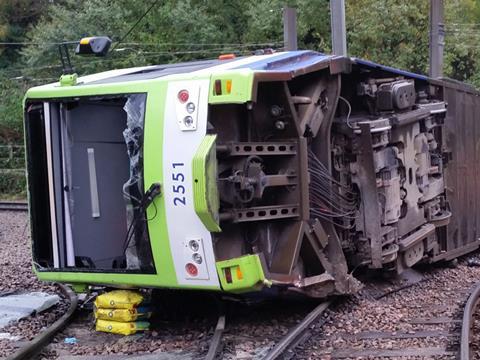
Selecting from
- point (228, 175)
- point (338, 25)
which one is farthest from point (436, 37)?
point (228, 175)

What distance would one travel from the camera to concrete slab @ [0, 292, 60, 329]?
7.77m

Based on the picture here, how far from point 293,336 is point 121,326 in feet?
5.70

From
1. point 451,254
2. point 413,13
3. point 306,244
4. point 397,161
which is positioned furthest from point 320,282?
point 413,13

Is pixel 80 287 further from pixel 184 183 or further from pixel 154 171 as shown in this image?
pixel 184 183

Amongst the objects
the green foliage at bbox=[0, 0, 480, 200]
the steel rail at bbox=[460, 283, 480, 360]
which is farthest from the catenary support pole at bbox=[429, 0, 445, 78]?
the steel rail at bbox=[460, 283, 480, 360]

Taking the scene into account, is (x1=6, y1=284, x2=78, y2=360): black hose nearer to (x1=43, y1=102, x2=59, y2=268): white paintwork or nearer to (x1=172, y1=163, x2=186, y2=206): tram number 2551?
(x1=43, y1=102, x2=59, y2=268): white paintwork

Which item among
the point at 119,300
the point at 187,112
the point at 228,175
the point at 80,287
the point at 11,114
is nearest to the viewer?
the point at 187,112

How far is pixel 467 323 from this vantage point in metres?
6.67

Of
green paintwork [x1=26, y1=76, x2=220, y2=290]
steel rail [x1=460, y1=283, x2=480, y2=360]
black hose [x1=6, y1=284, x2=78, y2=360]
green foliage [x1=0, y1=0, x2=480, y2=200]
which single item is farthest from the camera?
green foliage [x1=0, y1=0, x2=480, y2=200]

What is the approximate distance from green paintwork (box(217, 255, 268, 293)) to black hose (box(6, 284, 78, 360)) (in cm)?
169

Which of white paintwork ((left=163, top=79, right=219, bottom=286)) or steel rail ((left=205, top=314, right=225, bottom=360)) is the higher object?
white paintwork ((left=163, top=79, right=219, bottom=286))

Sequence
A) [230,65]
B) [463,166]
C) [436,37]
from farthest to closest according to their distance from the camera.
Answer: [436,37] < [463,166] < [230,65]

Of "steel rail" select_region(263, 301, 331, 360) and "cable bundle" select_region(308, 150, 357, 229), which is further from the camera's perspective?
"cable bundle" select_region(308, 150, 357, 229)

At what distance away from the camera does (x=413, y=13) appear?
28.2 metres
